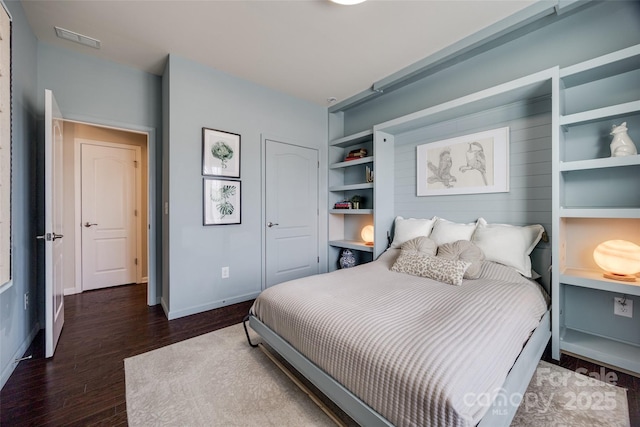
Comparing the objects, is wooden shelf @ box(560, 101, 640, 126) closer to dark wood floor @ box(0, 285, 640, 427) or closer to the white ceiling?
the white ceiling

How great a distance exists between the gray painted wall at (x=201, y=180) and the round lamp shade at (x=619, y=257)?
3185 millimetres

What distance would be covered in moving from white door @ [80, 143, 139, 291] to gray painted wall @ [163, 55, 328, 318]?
1900mm

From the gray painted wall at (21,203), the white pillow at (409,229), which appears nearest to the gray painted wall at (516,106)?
the white pillow at (409,229)

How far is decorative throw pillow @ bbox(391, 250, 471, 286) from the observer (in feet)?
6.98

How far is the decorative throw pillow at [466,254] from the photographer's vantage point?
2211 millimetres

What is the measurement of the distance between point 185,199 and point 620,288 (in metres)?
3.65

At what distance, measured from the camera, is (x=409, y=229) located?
305 centimetres

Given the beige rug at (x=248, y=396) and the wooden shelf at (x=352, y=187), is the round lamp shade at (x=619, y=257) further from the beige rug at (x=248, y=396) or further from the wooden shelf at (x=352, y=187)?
the wooden shelf at (x=352, y=187)

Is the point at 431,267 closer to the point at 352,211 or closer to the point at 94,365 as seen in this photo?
the point at 352,211

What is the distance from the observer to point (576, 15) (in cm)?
211

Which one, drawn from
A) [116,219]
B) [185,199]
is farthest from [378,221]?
[116,219]

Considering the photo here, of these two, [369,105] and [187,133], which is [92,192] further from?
[369,105]

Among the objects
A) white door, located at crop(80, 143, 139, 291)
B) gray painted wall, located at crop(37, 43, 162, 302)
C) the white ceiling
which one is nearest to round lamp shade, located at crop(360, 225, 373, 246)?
the white ceiling

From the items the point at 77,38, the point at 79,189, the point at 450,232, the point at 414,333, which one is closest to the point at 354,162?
the point at 450,232
